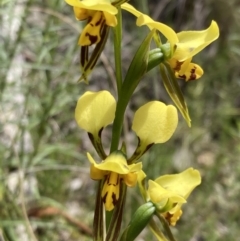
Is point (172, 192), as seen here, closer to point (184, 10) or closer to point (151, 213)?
point (151, 213)

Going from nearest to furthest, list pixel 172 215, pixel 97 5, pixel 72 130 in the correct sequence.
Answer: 1. pixel 97 5
2. pixel 172 215
3. pixel 72 130

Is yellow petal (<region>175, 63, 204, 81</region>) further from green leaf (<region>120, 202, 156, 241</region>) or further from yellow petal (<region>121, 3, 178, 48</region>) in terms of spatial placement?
green leaf (<region>120, 202, 156, 241</region>)

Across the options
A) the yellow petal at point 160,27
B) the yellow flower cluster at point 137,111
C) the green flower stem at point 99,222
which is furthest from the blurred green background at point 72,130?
the yellow petal at point 160,27

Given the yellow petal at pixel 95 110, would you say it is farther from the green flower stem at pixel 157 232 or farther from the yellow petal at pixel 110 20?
the green flower stem at pixel 157 232

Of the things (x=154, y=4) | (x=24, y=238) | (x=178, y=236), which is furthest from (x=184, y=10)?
(x=24, y=238)

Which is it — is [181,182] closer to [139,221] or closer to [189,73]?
[139,221]

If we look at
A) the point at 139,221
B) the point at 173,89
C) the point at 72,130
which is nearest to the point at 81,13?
the point at 173,89

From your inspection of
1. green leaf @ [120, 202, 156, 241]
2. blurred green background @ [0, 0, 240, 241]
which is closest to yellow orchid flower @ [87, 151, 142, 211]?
green leaf @ [120, 202, 156, 241]
